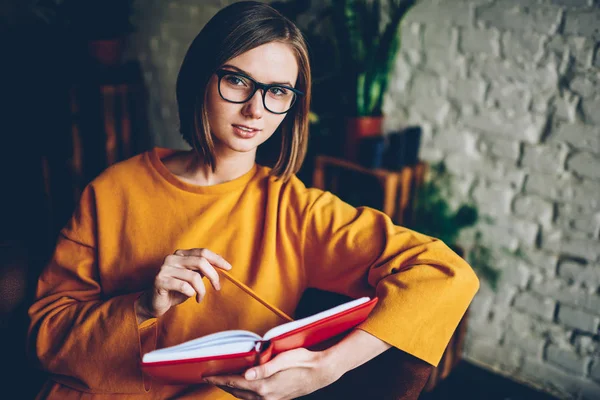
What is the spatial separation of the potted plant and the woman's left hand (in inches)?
45.3

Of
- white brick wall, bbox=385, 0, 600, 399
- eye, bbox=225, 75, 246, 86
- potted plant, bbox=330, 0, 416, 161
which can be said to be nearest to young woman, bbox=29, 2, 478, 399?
eye, bbox=225, 75, 246, 86

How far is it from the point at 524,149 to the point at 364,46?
27.0 inches

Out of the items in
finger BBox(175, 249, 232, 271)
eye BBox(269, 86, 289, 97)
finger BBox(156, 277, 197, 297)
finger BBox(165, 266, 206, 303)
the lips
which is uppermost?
eye BBox(269, 86, 289, 97)

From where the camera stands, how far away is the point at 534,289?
194 centimetres

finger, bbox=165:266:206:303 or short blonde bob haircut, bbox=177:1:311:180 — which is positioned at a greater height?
short blonde bob haircut, bbox=177:1:311:180

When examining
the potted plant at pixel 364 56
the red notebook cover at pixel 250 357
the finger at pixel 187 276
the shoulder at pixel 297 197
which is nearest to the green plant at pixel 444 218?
the potted plant at pixel 364 56

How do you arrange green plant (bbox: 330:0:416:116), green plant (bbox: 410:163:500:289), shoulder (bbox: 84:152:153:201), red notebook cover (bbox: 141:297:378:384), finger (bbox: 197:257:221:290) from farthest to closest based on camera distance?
green plant (bbox: 410:163:500:289) → green plant (bbox: 330:0:416:116) → shoulder (bbox: 84:152:153:201) → finger (bbox: 197:257:221:290) → red notebook cover (bbox: 141:297:378:384)

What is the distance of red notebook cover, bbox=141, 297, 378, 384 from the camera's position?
0.80 m

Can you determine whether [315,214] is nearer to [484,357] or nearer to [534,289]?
[534,289]

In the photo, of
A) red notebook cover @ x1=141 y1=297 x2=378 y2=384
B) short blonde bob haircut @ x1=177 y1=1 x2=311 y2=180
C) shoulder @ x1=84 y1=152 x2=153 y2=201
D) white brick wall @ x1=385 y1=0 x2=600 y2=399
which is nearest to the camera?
red notebook cover @ x1=141 y1=297 x2=378 y2=384

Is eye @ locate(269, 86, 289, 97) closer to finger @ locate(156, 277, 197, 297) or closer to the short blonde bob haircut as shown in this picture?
the short blonde bob haircut

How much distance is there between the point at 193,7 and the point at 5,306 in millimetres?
1919

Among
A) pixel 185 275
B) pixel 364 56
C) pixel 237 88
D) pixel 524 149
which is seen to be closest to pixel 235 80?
pixel 237 88

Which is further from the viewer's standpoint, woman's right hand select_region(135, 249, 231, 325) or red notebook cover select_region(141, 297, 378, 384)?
woman's right hand select_region(135, 249, 231, 325)
